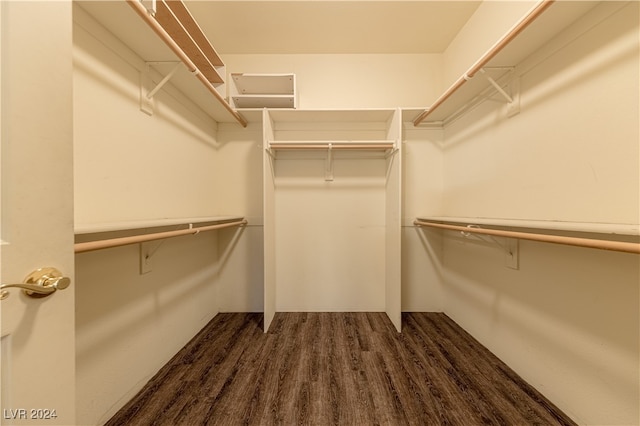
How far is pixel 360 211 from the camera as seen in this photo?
2.19 meters

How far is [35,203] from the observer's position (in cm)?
50

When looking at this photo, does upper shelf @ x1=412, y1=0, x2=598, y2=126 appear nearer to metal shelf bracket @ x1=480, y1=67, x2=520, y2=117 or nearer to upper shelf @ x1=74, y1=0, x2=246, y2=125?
metal shelf bracket @ x1=480, y1=67, x2=520, y2=117

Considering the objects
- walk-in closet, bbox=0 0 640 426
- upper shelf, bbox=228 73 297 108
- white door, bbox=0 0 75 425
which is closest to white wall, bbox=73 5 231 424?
walk-in closet, bbox=0 0 640 426

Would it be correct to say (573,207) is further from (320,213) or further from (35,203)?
(35,203)

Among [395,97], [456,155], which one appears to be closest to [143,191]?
[395,97]

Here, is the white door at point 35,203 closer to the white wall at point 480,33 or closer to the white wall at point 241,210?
the white wall at point 241,210

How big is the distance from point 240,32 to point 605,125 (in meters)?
2.42

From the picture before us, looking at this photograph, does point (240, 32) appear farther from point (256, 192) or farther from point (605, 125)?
point (605, 125)

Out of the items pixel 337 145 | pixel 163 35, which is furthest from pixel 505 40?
pixel 163 35

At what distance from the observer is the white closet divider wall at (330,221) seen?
2.17m

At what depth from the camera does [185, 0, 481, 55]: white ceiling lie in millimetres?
1672

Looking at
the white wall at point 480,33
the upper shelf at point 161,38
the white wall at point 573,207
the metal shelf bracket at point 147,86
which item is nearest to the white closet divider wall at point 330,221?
the upper shelf at point 161,38

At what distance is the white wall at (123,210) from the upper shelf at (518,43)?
6.27ft

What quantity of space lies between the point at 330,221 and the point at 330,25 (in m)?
1.65
